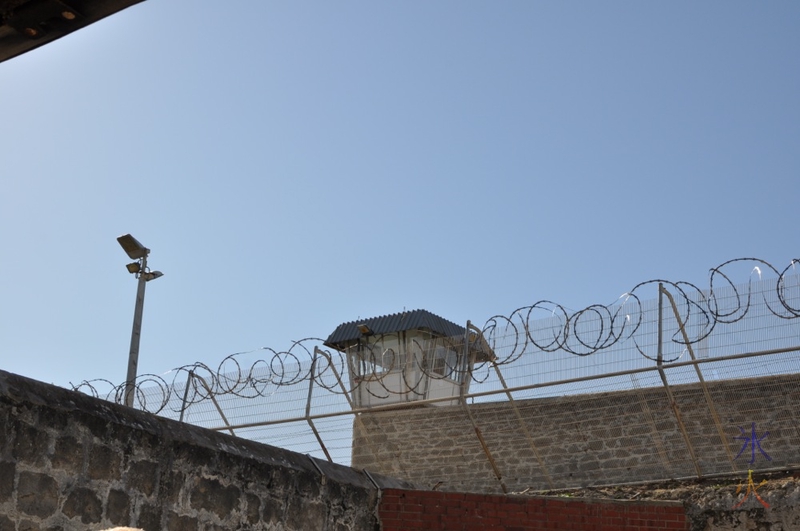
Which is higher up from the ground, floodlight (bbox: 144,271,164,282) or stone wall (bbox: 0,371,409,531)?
floodlight (bbox: 144,271,164,282)

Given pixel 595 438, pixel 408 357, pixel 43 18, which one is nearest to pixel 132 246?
pixel 408 357

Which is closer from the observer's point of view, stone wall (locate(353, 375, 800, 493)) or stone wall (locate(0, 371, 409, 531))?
stone wall (locate(0, 371, 409, 531))

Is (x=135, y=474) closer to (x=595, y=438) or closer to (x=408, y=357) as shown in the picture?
(x=408, y=357)

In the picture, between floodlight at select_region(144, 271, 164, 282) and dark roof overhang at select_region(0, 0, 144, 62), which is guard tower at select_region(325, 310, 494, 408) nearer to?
floodlight at select_region(144, 271, 164, 282)

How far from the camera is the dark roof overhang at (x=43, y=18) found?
179cm

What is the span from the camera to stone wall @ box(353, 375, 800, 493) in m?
8.52

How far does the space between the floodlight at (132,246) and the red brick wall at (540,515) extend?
5.39 meters

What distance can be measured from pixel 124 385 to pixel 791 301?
6.56 meters

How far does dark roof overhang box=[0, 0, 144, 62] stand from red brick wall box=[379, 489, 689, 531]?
591cm

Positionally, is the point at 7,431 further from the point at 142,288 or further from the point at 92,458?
the point at 142,288

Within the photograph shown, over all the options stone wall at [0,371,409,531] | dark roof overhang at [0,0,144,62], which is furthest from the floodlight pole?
dark roof overhang at [0,0,144,62]

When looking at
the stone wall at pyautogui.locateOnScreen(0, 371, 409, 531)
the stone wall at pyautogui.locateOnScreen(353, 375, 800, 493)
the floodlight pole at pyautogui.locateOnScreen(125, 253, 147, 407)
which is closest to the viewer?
the stone wall at pyautogui.locateOnScreen(0, 371, 409, 531)

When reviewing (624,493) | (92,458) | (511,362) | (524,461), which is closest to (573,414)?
(524,461)

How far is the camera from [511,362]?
8.32 meters
